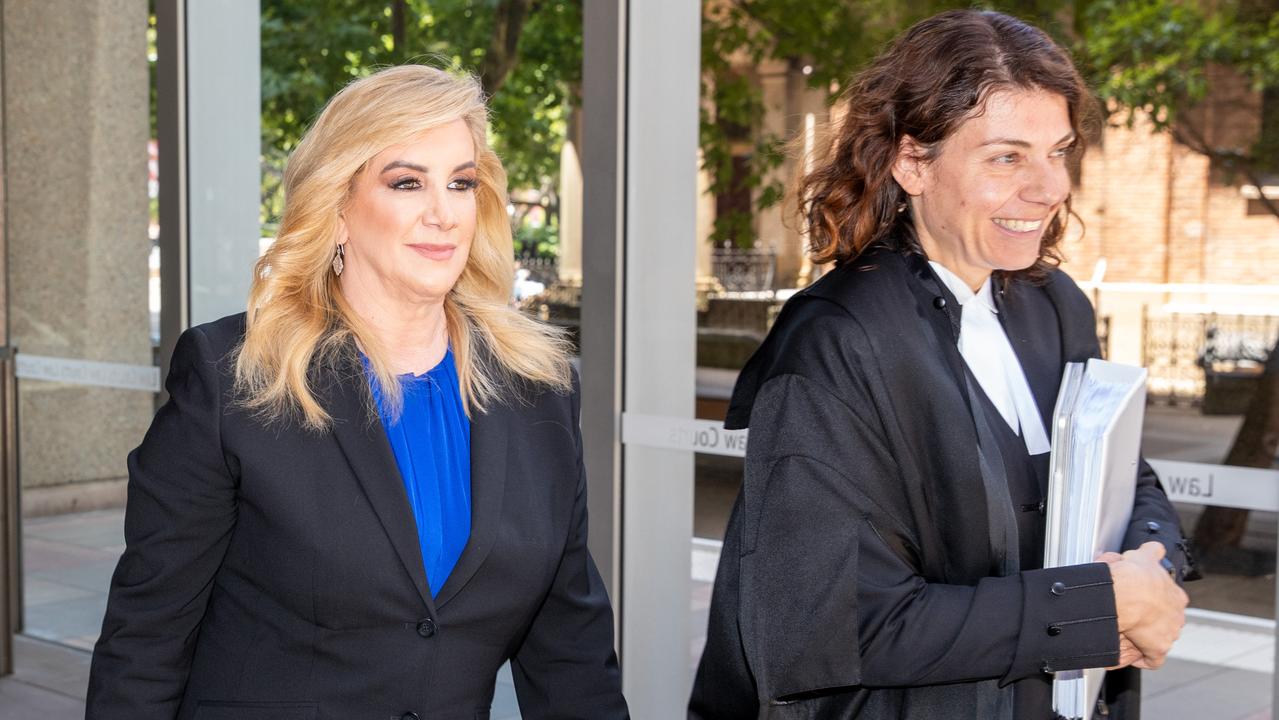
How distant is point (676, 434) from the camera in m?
4.37

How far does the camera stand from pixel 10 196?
21.2 ft

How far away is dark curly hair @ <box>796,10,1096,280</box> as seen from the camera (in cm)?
200

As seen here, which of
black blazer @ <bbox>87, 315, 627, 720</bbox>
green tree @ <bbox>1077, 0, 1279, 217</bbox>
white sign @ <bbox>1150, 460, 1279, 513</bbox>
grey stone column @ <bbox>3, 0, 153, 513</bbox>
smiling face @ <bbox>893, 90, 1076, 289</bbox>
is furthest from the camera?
grey stone column @ <bbox>3, 0, 153, 513</bbox>

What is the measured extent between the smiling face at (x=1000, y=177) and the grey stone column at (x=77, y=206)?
4.85 meters

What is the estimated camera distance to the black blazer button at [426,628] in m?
2.18

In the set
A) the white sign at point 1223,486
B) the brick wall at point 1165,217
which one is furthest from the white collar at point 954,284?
the brick wall at point 1165,217

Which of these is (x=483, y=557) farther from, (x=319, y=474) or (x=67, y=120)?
(x=67, y=120)

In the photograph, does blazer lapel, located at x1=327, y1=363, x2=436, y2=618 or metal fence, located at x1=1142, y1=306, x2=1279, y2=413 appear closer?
blazer lapel, located at x1=327, y1=363, x2=436, y2=618

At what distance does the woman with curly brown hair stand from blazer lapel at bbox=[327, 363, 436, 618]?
477 mm

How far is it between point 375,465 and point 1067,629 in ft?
3.47

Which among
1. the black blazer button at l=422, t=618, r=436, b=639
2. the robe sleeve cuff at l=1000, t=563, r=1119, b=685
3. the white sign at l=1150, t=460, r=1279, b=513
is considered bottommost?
the black blazer button at l=422, t=618, r=436, b=639

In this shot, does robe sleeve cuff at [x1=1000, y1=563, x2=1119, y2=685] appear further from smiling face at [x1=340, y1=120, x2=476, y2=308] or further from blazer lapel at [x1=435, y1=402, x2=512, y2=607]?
smiling face at [x1=340, y1=120, x2=476, y2=308]

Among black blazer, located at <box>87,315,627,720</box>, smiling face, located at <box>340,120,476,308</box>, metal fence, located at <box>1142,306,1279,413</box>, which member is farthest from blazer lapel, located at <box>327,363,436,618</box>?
metal fence, located at <box>1142,306,1279,413</box>

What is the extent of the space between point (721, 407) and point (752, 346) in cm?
24
